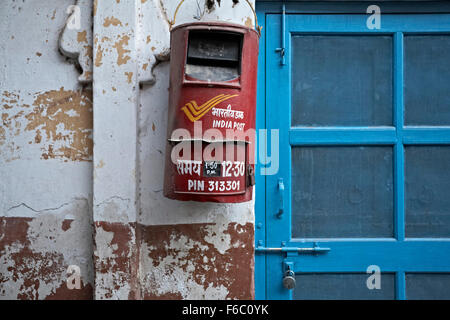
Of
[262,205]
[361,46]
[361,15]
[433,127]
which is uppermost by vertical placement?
[361,15]

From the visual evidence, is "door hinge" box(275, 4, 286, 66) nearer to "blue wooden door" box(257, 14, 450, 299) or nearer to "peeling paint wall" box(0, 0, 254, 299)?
"blue wooden door" box(257, 14, 450, 299)

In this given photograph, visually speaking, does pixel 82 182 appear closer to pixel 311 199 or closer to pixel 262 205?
pixel 262 205

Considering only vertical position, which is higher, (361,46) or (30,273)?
(361,46)

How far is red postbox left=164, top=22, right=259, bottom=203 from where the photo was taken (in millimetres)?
1589

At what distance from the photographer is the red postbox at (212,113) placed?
1.59 meters

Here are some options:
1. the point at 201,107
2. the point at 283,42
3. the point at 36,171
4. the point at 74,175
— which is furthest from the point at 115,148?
the point at 283,42

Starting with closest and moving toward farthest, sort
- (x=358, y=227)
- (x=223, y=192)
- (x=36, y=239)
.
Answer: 1. (x=223, y=192)
2. (x=36, y=239)
3. (x=358, y=227)

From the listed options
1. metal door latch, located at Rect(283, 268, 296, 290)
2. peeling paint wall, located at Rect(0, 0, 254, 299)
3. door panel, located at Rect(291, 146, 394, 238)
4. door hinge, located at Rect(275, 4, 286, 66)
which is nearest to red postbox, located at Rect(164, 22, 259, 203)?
peeling paint wall, located at Rect(0, 0, 254, 299)

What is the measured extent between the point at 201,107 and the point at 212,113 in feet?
0.19

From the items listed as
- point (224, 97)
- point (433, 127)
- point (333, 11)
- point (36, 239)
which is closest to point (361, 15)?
point (333, 11)

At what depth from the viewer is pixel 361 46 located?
211 centimetres

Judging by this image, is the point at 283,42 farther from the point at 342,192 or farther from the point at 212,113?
the point at 342,192

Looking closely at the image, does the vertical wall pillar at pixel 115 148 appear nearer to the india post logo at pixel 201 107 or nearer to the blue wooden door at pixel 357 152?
the india post logo at pixel 201 107

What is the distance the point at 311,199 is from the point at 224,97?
2.89 ft
